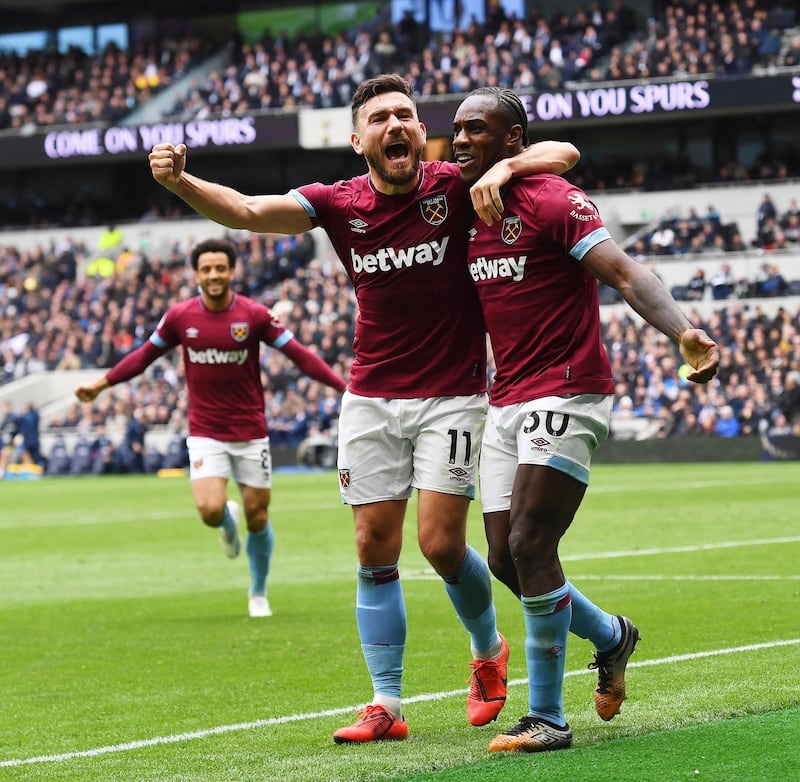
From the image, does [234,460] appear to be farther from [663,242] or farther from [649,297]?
[663,242]

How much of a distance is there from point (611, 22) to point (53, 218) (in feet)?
65.3

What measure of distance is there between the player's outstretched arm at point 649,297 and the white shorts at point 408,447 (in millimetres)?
980

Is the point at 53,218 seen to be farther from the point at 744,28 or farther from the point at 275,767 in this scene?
the point at 275,767

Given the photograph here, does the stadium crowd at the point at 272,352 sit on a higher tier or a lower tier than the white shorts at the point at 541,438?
lower

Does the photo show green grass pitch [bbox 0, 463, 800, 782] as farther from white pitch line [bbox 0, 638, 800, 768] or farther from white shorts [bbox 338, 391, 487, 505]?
white shorts [bbox 338, 391, 487, 505]

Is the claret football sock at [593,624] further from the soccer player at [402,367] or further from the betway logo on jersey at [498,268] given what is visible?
the betway logo on jersey at [498,268]

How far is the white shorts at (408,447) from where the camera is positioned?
623 cm

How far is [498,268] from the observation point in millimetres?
5883

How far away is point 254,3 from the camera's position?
5066 cm

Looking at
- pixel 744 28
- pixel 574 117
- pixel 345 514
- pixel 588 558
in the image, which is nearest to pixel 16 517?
pixel 345 514

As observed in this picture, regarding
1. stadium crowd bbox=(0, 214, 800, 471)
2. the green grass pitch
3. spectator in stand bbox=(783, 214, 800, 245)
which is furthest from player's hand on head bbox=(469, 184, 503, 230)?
spectator in stand bbox=(783, 214, 800, 245)

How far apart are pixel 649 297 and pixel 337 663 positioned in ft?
12.0

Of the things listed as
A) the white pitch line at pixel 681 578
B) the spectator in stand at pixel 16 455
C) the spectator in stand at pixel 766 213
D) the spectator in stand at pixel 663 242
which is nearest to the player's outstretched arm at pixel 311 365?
the white pitch line at pixel 681 578

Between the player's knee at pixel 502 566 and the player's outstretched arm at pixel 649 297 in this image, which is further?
the player's knee at pixel 502 566
